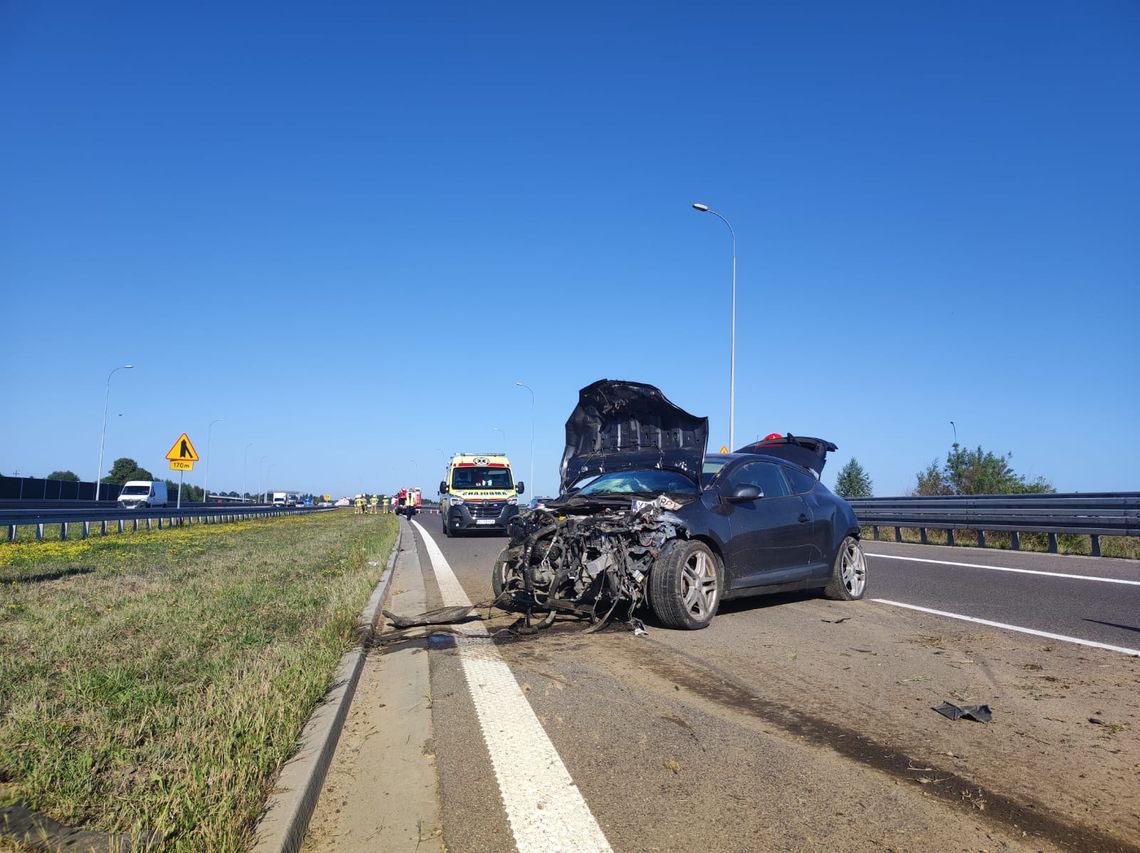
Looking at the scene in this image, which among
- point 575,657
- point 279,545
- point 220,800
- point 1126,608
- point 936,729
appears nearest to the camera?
point 220,800

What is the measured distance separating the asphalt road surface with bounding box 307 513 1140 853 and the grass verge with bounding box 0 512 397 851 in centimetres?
43

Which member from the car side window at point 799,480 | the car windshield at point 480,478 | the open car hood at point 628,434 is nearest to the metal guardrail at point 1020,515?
the car side window at point 799,480

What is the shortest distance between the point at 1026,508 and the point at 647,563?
450 inches

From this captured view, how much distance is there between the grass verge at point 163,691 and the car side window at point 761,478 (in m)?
3.70

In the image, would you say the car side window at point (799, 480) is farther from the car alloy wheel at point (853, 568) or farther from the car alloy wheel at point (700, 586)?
the car alloy wheel at point (700, 586)

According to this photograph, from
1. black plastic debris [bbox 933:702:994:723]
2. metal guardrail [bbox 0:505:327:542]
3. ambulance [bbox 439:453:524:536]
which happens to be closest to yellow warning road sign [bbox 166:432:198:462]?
metal guardrail [bbox 0:505:327:542]

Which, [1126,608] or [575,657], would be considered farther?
[1126,608]

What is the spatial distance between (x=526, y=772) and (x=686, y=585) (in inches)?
143

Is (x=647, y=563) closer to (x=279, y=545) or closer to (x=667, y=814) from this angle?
(x=667, y=814)

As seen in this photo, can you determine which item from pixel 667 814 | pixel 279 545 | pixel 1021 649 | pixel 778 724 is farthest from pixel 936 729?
pixel 279 545

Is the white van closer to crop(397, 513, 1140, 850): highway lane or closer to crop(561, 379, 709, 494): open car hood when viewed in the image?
crop(561, 379, 709, 494): open car hood

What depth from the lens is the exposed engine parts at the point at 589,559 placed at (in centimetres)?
723

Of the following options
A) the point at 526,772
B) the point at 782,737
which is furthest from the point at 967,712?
the point at 526,772

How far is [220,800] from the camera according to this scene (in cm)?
318
